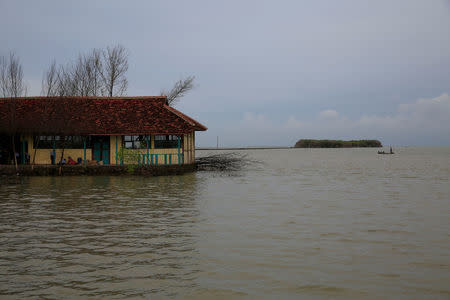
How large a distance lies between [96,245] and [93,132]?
20468 mm

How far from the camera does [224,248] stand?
832 cm

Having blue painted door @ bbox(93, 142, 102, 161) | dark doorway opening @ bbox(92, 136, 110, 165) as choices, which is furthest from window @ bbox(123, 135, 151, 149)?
blue painted door @ bbox(93, 142, 102, 161)

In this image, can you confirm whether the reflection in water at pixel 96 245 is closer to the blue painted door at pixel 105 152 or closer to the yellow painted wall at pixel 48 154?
the blue painted door at pixel 105 152

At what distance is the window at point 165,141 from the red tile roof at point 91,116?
975 millimetres

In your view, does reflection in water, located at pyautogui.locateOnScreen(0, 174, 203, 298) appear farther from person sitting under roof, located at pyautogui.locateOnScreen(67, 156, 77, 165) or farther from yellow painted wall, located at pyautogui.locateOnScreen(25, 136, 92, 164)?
yellow painted wall, located at pyautogui.locateOnScreen(25, 136, 92, 164)

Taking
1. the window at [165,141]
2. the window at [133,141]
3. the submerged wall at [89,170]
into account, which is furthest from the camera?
the window at [133,141]

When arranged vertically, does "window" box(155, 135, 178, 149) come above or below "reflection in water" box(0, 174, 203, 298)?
above

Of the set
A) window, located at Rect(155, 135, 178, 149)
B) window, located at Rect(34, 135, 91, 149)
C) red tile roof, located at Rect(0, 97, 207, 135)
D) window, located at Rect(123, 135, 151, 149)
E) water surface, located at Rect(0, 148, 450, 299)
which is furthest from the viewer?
window, located at Rect(34, 135, 91, 149)

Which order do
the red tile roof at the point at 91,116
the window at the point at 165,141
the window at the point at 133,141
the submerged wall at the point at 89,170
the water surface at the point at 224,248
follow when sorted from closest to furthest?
the water surface at the point at 224,248 → the submerged wall at the point at 89,170 → the red tile roof at the point at 91,116 → the window at the point at 165,141 → the window at the point at 133,141

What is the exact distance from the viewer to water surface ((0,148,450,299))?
19.7 feet

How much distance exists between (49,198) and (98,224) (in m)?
6.46

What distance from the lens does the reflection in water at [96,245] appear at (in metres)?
6.10

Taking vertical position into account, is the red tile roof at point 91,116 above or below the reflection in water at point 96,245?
above

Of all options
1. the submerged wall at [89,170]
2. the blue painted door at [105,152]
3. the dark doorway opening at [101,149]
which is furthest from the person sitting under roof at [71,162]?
the blue painted door at [105,152]
